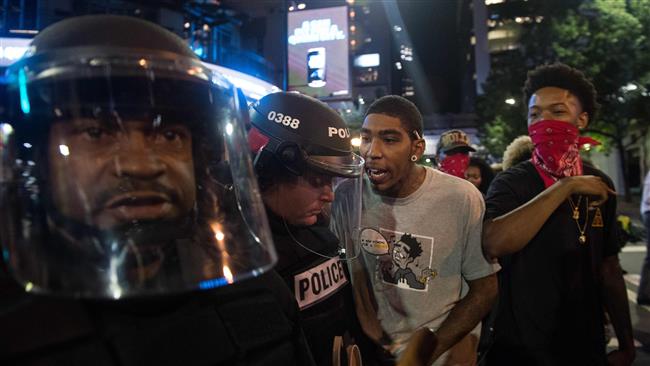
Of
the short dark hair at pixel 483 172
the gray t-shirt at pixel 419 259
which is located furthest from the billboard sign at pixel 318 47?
the gray t-shirt at pixel 419 259

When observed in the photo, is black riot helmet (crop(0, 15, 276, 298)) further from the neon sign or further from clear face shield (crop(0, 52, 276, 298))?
the neon sign

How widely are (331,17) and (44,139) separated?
13.5 metres

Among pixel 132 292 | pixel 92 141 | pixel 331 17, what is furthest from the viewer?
pixel 331 17

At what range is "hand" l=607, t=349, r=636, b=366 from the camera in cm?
263

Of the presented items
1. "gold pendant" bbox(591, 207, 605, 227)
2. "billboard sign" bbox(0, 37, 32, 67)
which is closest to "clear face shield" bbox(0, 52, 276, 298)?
"gold pendant" bbox(591, 207, 605, 227)

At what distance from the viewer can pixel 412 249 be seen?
7.42 feet

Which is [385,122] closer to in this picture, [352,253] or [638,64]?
[352,253]

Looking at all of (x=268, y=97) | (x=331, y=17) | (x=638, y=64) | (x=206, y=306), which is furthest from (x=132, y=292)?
(x=638, y=64)

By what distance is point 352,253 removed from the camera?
2.23 m

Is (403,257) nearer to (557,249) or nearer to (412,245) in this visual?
(412,245)

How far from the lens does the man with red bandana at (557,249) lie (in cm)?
232

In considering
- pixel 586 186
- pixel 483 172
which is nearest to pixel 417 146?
pixel 586 186

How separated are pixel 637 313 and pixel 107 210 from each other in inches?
285

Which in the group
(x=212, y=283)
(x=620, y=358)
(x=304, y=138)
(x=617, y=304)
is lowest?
(x=620, y=358)
